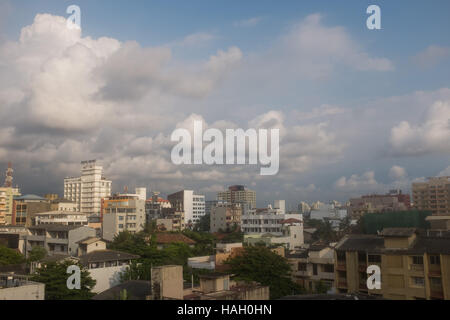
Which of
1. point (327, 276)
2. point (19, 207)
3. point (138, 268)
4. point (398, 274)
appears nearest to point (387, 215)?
point (327, 276)

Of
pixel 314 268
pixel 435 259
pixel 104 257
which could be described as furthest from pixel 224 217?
pixel 435 259

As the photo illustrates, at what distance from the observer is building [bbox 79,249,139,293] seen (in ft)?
77.3

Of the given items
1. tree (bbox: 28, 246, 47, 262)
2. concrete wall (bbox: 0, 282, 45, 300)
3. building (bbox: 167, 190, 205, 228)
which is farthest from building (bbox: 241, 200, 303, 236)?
building (bbox: 167, 190, 205, 228)

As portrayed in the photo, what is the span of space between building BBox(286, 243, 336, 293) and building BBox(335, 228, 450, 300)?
2.38 metres

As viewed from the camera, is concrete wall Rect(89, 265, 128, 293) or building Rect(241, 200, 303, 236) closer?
concrete wall Rect(89, 265, 128, 293)

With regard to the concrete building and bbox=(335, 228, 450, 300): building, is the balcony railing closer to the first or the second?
bbox=(335, 228, 450, 300): building

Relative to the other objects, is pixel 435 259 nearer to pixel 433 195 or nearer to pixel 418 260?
pixel 418 260

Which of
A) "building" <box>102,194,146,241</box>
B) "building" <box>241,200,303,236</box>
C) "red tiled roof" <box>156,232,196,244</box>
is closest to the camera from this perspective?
"red tiled roof" <box>156,232,196,244</box>

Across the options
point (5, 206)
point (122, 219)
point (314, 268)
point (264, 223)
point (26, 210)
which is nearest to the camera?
point (314, 268)

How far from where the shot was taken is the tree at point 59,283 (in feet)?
60.7

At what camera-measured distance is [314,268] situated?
25.1 metres

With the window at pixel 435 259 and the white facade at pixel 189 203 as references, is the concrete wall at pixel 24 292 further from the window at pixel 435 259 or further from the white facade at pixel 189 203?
the white facade at pixel 189 203

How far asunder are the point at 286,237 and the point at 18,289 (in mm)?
30664

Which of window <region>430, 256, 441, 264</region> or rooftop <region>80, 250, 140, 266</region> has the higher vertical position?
window <region>430, 256, 441, 264</region>
